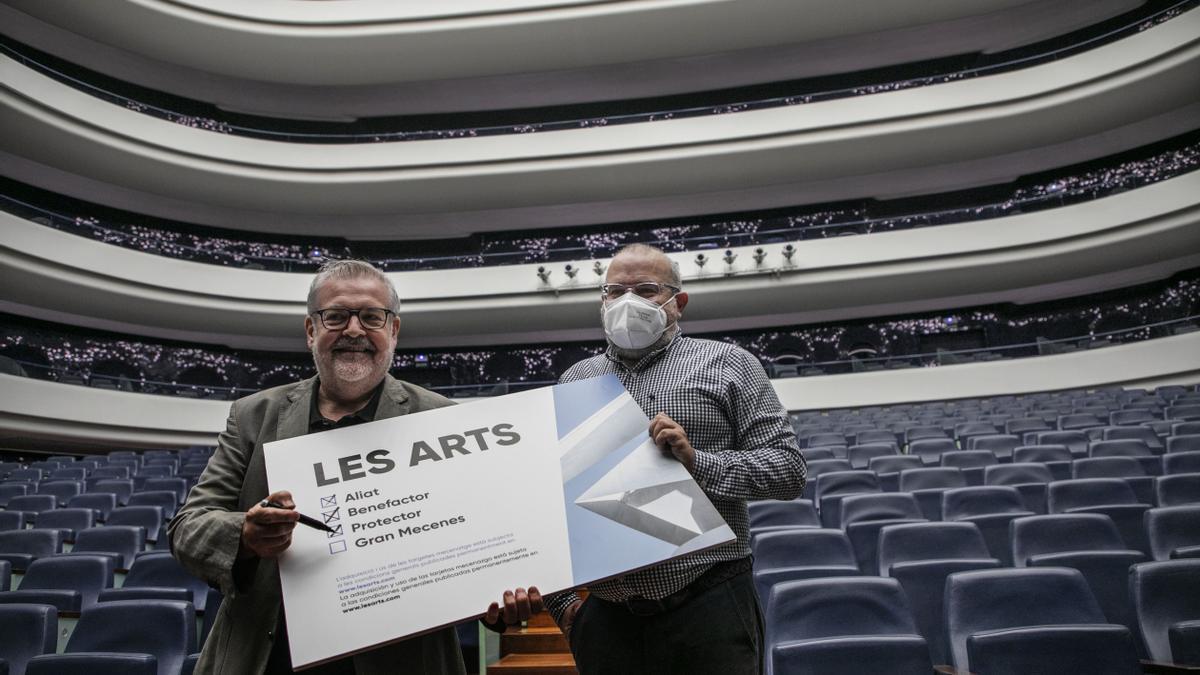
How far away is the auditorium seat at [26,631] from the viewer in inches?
97.1

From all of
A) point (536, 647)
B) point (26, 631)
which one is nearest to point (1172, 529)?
point (536, 647)

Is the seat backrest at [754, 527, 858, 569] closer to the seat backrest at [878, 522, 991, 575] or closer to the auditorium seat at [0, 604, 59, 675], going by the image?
the seat backrest at [878, 522, 991, 575]

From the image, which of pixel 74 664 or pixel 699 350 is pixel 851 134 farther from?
pixel 74 664

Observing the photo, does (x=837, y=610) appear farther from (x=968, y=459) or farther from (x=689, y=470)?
(x=968, y=459)

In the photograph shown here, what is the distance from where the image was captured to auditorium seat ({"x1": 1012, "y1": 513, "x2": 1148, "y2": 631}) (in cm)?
271

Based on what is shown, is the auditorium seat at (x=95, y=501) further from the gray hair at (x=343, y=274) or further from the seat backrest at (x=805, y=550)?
the gray hair at (x=343, y=274)

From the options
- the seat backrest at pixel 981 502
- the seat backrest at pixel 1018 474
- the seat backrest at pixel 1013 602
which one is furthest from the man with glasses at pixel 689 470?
the seat backrest at pixel 1018 474

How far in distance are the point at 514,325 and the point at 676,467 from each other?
46.5ft

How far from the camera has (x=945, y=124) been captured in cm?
1337

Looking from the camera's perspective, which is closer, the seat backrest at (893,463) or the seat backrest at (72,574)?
the seat backrest at (72,574)

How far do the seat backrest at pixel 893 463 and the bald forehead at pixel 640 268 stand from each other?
441cm

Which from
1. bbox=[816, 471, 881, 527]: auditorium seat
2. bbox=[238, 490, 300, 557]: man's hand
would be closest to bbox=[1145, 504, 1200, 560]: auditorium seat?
bbox=[816, 471, 881, 527]: auditorium seat

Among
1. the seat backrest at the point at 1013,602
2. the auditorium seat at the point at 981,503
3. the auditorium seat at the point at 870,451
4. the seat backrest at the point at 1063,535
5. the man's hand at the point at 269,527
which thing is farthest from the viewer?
the auditorium seat at the point at 870,451

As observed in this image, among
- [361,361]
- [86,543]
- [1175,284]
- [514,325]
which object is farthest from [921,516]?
[1175,284]
